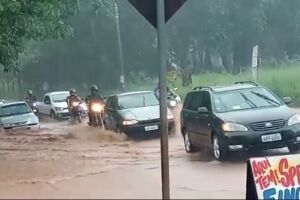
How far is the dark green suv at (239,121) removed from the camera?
13680 mm

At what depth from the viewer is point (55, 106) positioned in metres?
36.9

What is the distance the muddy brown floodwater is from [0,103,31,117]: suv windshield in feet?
23.8

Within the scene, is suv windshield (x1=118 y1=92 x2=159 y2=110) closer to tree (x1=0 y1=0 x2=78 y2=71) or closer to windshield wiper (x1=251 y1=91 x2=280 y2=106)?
tree (x1=0 y1=0 x2=78 y2=71)

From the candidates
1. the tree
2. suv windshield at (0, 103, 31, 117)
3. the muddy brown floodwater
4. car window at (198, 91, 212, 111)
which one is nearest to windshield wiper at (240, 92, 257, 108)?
car window at (198, 91, 212, 111)

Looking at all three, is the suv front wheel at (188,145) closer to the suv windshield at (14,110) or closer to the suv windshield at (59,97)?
the suv windshield at (14,110)

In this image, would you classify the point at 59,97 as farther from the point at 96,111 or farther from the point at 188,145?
the point at 188,145

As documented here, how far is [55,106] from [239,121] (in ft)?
78.8

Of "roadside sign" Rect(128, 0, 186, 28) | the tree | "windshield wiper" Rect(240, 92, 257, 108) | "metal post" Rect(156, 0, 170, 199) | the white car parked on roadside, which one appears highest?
the tree

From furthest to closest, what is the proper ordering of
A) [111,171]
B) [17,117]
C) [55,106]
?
1. [55,106]
2. [17,117]
3. [111,171]

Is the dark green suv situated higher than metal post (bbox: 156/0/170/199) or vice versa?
metal post (bbox: 156/0/170/199)

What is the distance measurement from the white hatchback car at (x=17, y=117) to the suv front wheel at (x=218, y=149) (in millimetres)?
15166

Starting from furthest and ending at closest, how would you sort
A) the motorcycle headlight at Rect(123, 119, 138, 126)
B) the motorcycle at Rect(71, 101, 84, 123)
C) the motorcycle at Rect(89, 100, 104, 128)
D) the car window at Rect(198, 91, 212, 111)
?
the motorcycle at Rect(71, 101, 84, 123) → the motorcycle at Rect(89, 100, 104, 128) → the motorcycle headlight at Rect(123, 119, 138, 126) → the car window at Rect(198, 91, 212, 111)

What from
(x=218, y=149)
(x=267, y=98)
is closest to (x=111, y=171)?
(x=218, y=149)

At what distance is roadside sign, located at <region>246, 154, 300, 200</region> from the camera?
6.22 meters
